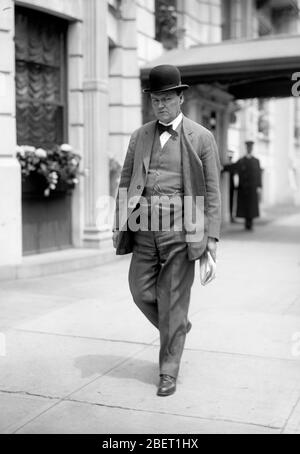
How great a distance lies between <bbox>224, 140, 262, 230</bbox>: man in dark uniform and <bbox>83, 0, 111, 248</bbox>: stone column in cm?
526

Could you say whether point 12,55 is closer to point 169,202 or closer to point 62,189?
point 62,189

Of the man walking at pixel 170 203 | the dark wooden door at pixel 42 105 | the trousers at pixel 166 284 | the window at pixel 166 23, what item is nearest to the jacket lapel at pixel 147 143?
the man walking at pixel 170 203

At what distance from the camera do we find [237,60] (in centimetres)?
1206

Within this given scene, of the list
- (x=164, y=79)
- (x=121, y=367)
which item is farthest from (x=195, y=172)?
(x=121, y=367)

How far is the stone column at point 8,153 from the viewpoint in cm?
880

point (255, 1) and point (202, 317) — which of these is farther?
point (255, 1)

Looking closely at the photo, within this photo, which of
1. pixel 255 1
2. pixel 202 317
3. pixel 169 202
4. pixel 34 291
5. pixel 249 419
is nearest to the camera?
pixel 249 419

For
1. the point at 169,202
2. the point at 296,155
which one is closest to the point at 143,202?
the point at 169,202

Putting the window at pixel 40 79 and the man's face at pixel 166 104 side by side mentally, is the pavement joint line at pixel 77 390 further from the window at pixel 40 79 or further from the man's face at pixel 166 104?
the window at pixel 40 79

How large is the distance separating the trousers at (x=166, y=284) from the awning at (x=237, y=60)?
7795 millimetres

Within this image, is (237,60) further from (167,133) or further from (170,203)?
(170,203)

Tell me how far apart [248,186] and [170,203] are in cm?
1129
